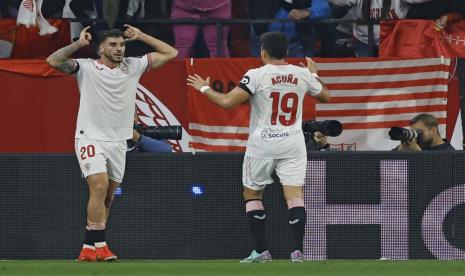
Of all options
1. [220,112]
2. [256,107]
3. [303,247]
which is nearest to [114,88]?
[256,107]

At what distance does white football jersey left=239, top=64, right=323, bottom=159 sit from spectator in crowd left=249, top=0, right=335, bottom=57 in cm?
431

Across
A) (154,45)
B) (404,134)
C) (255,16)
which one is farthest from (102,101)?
(255,16)

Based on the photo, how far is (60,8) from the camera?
18.2m

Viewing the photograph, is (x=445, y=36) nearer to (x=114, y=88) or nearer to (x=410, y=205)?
(x=410, y=205)

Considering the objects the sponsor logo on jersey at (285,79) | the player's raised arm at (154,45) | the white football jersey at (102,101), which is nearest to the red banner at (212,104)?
the player's raised arm at (154,45)

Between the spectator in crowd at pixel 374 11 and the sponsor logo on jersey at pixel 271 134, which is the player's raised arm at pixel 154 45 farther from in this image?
the spectator in crowd at pixel 374 11

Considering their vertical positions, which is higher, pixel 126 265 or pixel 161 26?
pixel 161 26

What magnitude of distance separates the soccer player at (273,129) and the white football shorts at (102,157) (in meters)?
1.05

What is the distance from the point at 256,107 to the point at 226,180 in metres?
1.52

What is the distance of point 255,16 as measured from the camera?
18.2 metres

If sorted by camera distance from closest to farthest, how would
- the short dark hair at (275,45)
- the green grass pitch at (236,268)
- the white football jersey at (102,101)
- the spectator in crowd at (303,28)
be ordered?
the green grass pitch at (236,268) → the short dark hair at (275,45) → the white football jersey at (102,101) → the spectator in crowd at (303,28)

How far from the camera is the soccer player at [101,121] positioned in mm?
13836

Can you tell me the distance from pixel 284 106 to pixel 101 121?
1761mm

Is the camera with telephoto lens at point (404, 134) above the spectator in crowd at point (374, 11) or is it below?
below
